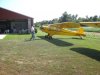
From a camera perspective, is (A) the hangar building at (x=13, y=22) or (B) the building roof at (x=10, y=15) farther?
(A) the hangar building at (x=13, y=22)

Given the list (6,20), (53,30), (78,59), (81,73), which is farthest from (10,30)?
(81,73)

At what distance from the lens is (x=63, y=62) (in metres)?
10.9

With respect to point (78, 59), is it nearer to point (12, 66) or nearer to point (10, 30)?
point (12, 66)

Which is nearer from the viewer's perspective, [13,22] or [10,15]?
[10,15]

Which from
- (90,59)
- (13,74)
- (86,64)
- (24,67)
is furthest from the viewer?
(90,59)

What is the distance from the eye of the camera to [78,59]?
38.4 feet

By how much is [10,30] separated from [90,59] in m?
31.0

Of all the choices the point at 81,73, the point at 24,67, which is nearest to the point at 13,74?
the point at 24,67

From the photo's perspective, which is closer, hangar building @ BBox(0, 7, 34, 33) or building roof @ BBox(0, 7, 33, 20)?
building roof @ BBox(0, 7, 33, 20)

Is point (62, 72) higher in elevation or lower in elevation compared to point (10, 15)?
lower

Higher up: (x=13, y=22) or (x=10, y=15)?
(x=10, y=15)

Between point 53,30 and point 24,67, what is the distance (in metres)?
16.5

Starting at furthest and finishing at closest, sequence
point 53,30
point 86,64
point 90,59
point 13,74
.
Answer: point 53,30
point 90,59
point 86,64
point 13,74

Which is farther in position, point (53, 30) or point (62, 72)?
point (53, 30)
